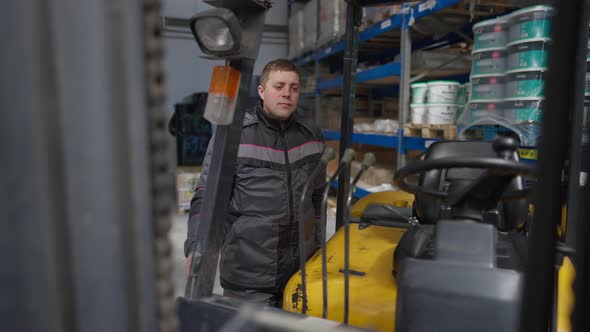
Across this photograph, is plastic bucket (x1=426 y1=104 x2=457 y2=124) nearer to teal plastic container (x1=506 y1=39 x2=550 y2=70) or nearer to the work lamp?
teal plastic container (x1=506 y1=39 x2=550 y2=70)

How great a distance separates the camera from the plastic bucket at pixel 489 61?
9.34ft

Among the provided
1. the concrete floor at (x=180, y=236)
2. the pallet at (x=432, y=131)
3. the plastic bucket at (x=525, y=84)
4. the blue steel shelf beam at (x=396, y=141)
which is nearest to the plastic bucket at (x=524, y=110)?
the plastic bucket at (x=525, y=84)

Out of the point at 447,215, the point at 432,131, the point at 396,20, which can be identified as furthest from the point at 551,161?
the point at 396,20

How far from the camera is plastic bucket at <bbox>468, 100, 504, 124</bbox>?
2.86 m

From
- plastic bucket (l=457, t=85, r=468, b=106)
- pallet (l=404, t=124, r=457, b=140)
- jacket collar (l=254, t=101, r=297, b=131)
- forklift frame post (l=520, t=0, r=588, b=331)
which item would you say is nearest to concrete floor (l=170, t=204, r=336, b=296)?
pallet (l=404, t=124, r=457, b=140)

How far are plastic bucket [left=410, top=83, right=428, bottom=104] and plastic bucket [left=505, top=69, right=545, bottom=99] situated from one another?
3.25 ft

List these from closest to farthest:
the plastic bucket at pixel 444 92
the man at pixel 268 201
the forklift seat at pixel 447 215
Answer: the forklift seat at pixel 447 215
the man at pixel 268 201
the plastic bucket at pixel 444 92

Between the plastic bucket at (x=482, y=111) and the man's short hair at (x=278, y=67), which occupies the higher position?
the man's short hair at (x=278, y=67)

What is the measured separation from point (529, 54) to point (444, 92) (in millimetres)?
909

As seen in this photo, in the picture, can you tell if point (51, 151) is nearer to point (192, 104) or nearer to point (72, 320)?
point (72, 320)

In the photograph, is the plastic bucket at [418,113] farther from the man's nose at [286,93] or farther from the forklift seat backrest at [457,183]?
the forklift seat backrest at [457,183]

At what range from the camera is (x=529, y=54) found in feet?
8.65

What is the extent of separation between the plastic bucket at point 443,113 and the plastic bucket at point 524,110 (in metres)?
0.75

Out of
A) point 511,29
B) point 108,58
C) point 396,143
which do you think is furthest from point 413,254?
point 396,143
